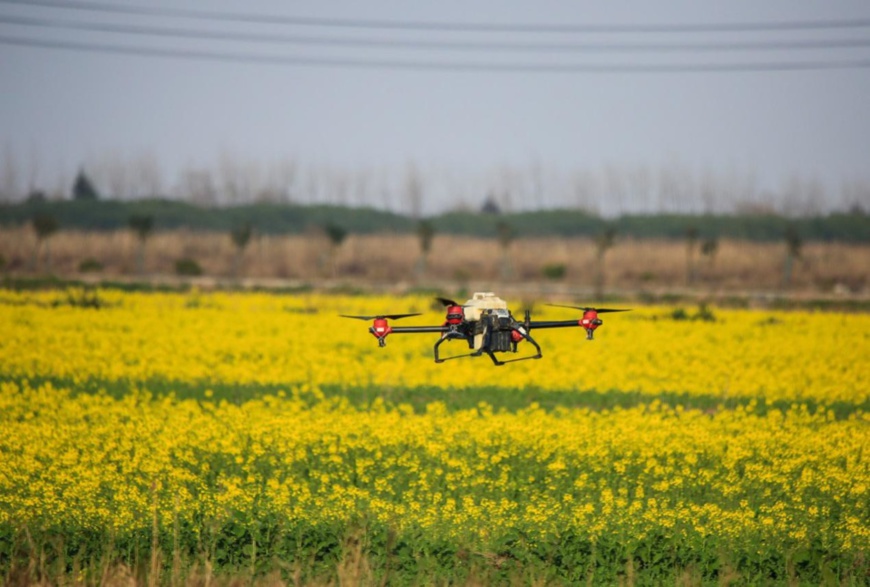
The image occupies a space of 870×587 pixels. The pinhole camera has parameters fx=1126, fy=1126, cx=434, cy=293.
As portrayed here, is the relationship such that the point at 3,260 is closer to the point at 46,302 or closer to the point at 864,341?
the point at 46,302

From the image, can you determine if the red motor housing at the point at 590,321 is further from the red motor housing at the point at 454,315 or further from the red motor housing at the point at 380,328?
the red motor housing at the point at 380,328

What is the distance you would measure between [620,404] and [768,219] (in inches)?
2908

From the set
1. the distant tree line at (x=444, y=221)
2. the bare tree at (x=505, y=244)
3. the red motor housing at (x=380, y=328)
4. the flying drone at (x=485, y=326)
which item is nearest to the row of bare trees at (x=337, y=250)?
the bare tree at (x=505, y=244)

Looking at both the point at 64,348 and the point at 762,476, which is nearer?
the point at 762,476

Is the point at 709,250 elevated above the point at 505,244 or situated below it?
above

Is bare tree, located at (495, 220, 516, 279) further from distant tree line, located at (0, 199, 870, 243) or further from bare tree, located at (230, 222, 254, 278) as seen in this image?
distant tree line, located at (0, 199, 870, 243)

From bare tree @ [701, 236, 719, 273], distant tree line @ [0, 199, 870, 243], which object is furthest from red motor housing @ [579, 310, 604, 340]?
Result: distant tree line @ [0, 199, 870, 243]

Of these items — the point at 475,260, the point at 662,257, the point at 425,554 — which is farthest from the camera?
the point at 662,257

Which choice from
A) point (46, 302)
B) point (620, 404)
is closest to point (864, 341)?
point (620, 404)

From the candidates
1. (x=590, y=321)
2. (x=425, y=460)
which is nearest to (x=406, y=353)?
(x=425, y=460)

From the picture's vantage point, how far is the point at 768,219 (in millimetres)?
92000

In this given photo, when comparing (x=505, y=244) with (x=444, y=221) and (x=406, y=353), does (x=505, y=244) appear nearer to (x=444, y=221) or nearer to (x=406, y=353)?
(x=406, y=353)

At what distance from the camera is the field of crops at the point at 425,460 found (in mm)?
12328

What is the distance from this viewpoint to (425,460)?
16266mm
